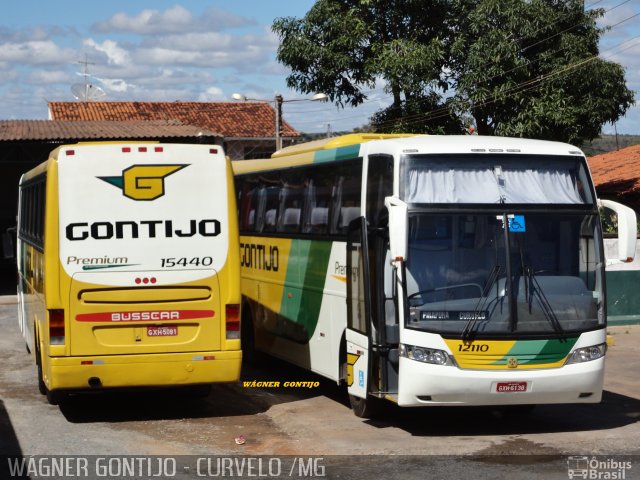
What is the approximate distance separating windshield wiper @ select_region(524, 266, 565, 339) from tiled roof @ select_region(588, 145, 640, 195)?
20514mm


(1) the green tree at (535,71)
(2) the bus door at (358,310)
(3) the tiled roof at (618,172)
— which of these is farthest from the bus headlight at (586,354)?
(3) the tiled roof at (618,172)

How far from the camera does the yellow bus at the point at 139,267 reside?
455 inches

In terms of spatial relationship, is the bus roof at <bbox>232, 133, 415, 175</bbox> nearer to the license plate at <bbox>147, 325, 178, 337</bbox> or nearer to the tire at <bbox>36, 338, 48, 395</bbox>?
the license plate at <bbox>147, 325, 178, 337</bbox>

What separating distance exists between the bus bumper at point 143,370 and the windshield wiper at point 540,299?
10.8 feet

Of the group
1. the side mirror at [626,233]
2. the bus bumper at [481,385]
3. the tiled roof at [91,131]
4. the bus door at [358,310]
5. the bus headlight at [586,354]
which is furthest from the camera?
the tiled roof at [91,131]

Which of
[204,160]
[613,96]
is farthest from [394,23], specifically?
[204,160]

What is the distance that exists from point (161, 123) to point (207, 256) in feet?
75.4

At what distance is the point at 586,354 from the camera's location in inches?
434

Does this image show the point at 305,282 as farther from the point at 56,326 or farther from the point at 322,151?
the point at 56,326

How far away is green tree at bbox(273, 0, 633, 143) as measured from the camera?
2755 cm

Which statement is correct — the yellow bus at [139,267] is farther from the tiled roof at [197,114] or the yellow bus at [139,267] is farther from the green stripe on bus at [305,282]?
the tiled roof at [197,114]

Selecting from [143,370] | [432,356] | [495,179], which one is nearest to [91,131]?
[143,370]

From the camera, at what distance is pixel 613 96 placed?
1104 inches

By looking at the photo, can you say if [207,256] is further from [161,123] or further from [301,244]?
[161,123]
